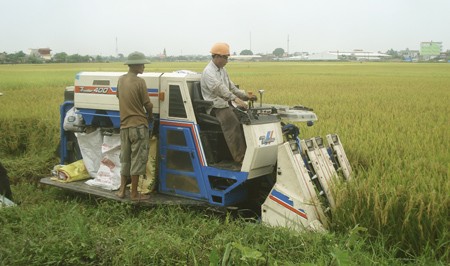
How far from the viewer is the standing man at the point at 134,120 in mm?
5672

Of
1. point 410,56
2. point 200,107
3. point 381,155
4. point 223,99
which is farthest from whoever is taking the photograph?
point 410,56

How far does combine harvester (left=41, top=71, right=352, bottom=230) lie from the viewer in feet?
16.3

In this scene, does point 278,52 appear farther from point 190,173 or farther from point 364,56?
point 190,173

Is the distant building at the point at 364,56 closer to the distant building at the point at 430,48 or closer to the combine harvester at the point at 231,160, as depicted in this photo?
the distant building at the point at 430,48

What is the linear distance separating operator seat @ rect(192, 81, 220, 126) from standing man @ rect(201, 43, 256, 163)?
63 millimetres

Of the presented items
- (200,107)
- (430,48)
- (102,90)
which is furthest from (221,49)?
(430,48)

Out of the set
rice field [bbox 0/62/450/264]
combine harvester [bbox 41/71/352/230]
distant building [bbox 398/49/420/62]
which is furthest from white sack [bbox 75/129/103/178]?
distant building [bbox 398/49/420/62]

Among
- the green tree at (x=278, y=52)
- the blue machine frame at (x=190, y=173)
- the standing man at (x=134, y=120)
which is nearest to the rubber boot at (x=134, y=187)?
the standing man at (x=134, y=120)

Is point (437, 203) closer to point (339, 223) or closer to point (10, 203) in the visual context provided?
point (339, 223)

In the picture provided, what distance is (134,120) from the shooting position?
223 inches

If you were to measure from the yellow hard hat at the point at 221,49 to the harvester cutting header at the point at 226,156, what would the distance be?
1.29ft

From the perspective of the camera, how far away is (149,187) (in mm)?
6043

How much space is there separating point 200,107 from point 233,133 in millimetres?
547

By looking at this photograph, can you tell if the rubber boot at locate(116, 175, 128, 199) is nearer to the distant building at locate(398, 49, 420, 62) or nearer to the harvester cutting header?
the harvester cutting header
